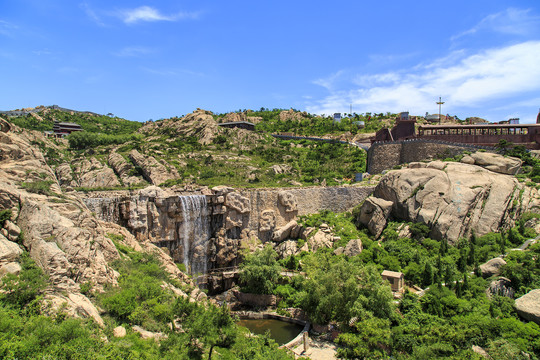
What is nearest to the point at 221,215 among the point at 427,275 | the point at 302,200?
the point at 302,200

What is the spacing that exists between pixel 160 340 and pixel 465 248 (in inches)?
1211

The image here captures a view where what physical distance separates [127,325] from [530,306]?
28.3m

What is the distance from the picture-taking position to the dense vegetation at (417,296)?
79.1 feet

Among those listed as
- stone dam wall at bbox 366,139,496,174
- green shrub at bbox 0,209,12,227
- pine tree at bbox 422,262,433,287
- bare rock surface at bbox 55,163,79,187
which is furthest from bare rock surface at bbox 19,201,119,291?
stone dam wall at bbox 366,139,496,174

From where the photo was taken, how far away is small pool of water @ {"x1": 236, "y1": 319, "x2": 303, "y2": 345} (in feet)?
95.1

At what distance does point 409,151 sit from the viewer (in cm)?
5288

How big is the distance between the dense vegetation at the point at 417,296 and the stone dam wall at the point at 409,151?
13.9m

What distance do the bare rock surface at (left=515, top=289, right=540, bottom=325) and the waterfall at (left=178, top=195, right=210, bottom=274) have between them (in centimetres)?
2929

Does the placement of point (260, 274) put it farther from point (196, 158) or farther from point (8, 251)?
point (196, 158)

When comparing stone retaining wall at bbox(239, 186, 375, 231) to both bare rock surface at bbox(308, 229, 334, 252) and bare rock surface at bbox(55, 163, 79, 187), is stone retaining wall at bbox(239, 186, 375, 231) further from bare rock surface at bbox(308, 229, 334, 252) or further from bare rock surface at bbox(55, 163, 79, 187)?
bare rock surface at bbox(55, 163, 79, 187)

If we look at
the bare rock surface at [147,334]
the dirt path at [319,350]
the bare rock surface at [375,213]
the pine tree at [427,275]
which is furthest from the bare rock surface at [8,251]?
the bare rock surface at [375,213]

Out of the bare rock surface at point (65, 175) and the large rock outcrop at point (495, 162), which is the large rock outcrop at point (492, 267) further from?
the bare rock surface at point (65, 175)

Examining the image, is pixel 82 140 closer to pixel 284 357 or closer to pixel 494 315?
pixel 284 357

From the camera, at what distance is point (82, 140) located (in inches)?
2692
